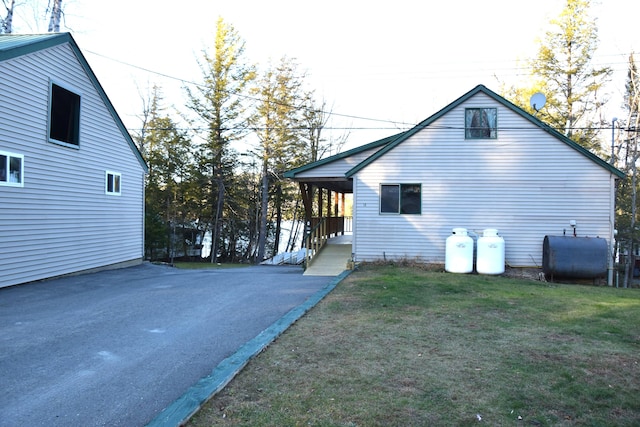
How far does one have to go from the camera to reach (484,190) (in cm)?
1328

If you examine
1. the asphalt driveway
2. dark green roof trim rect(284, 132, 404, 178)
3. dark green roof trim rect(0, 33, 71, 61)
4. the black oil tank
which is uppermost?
dark green roof trim rect(0, 33, 71, 61)

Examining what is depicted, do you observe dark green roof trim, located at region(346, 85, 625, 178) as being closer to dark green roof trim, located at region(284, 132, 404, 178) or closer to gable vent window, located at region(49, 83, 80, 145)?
dark green roof trim, located at region(284, 132, 404, 178)

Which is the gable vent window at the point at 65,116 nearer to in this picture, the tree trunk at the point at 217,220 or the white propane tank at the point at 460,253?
the white propane tank at the point at 460,253

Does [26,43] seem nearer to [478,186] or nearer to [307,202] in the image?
[307,202]

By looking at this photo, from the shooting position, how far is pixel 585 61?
82.2 feet

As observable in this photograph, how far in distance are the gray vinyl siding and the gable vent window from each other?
26.1ft

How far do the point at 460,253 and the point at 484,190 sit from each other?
2.15 meters

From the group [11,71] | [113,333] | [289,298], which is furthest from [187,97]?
[113,333]

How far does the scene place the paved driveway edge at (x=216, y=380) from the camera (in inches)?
124

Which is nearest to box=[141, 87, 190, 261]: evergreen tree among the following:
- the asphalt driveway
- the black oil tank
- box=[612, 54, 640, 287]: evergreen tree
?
the asphalt driveway

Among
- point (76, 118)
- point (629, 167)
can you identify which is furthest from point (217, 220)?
point (629, 167)

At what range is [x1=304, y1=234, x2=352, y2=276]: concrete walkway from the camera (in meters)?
13.1

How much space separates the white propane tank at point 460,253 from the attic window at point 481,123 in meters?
3.08

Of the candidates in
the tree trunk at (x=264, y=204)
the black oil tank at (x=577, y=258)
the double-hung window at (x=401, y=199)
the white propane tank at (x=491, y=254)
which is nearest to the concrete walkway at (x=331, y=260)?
the double-hung window at (x=401, y=199)
